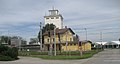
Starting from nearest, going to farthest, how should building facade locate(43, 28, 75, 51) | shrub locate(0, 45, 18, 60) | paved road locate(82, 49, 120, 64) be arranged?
paved road locate(82, 49, 120, 64)
shrub locate(0, 45, 18, 60)
building facade locate(43, 28, 75, 51)

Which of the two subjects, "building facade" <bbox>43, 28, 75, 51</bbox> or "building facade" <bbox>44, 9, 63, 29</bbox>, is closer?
"building facade" <bbox>43, 28, 75, 51</bbox>

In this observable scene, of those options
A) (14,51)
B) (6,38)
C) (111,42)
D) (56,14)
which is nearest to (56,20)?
(56,14)

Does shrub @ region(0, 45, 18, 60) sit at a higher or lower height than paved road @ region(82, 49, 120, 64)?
higher

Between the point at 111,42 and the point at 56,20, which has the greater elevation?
the point at 56,20

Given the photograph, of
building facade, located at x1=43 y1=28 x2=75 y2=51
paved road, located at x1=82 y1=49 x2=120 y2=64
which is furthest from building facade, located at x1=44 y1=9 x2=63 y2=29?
paved road, located at x1=82 y1=49 x2=120 y2=64

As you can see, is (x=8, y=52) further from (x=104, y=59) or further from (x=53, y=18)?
(x=53, y=18)

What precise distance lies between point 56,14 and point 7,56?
11015 centimetres

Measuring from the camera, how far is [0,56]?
3919 cm

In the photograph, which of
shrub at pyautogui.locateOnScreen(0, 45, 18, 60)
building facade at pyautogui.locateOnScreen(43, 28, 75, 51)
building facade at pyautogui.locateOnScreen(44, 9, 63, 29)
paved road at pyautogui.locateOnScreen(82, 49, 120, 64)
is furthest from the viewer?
building facade at pyautogui.locateOnScreen(44, 9, 63, 29)

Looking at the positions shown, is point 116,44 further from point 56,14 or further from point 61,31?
point 61,31

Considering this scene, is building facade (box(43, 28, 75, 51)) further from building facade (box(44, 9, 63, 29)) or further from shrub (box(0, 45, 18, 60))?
shrub (box(0, 45, 18, 60))

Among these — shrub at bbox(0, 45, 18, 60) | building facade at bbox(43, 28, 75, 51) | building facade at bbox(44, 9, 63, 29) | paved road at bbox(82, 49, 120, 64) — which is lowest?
paved road at bbox(82, 49, 120, 64)

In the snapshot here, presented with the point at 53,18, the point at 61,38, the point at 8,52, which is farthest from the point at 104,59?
the point at 53,18

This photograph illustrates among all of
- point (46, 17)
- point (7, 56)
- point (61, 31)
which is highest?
point (46, 17)
